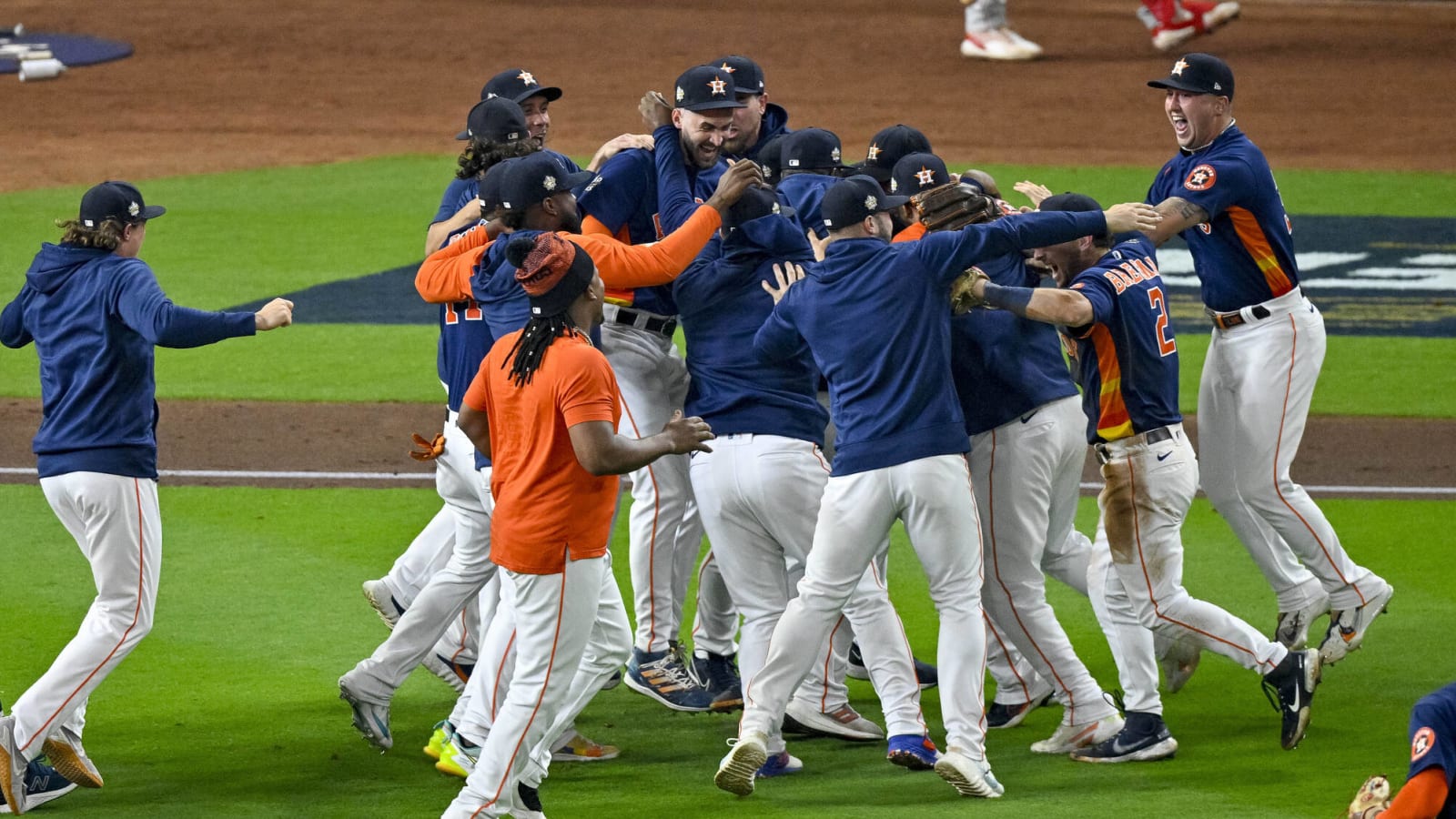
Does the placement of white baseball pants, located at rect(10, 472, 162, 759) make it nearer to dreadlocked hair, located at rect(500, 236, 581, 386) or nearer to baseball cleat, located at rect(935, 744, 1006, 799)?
dreadlocked hair, located at rect(500, 236, 581, 386)

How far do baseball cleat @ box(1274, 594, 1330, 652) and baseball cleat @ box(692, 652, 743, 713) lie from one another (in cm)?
208

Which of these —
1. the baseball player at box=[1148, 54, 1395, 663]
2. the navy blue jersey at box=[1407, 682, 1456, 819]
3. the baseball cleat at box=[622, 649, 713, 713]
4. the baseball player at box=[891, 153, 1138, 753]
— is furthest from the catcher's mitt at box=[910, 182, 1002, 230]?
the navy blue jersey at box=[1407, 682, 1456, 819]

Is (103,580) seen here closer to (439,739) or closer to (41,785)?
(41,785)

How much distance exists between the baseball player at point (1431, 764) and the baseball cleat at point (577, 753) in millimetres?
3033

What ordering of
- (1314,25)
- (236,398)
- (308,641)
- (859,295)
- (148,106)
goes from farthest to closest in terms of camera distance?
(1314,25) → (148,106) → (236,398) → (308,641) → (859,295)

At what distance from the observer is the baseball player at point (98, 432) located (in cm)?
604

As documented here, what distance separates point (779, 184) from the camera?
6.92 metres

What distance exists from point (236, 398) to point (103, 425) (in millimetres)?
6163

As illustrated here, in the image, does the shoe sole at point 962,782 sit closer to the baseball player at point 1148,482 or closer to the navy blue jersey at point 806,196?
the baseball player at point 1148,482

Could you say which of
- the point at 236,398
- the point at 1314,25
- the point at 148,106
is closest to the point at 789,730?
the point at 236,398

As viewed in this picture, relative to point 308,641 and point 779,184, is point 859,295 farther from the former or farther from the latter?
point 308,641

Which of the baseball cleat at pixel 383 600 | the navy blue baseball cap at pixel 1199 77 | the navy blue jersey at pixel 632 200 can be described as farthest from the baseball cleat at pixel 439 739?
the navy blue baseball cap at pixel 1199 77

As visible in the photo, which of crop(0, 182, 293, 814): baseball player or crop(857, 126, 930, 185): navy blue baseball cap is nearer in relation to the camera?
crop(0, 182, 293, 814): baseball player

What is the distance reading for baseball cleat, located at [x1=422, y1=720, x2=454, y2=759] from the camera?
637cm
